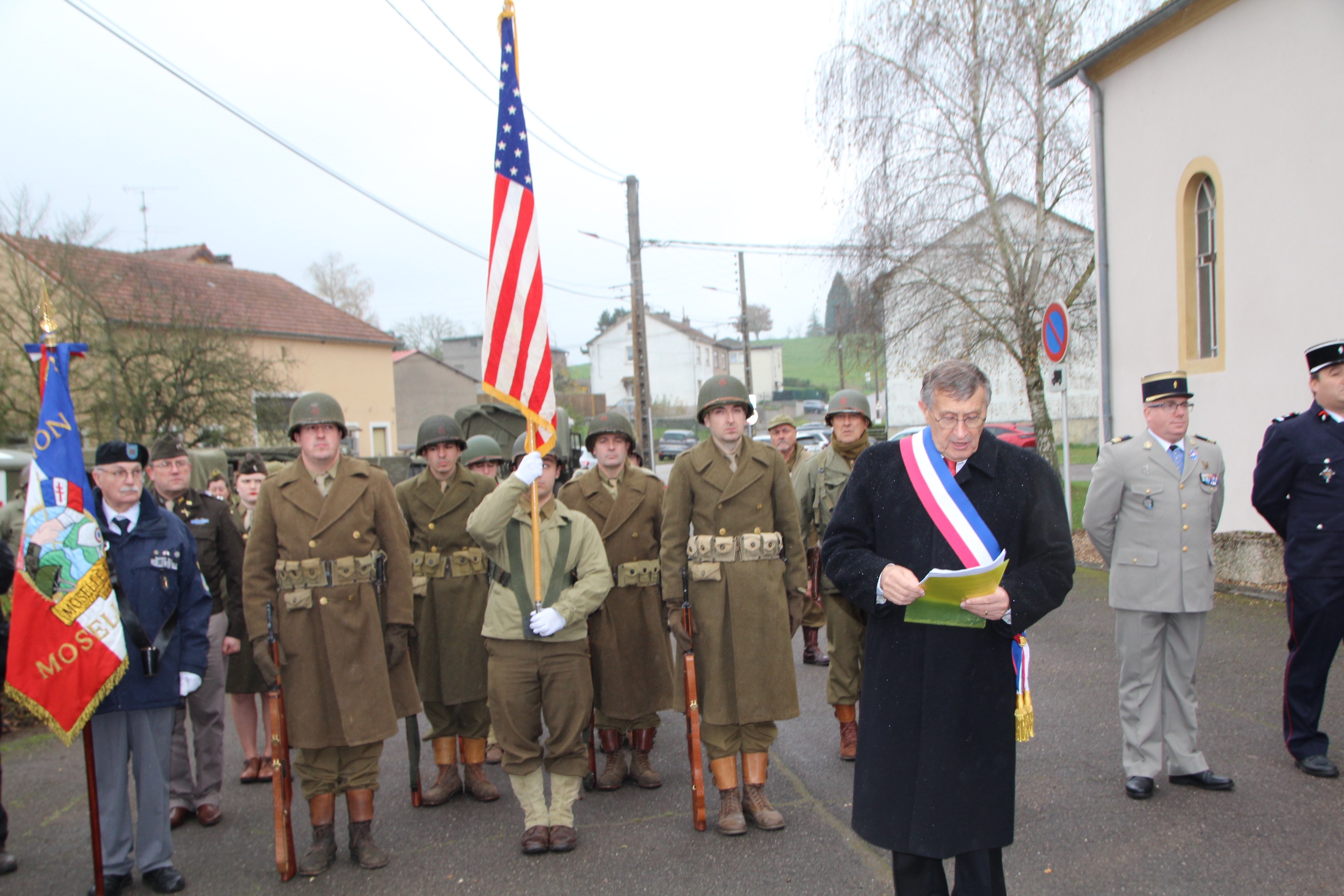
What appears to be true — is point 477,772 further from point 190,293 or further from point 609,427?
point 190,293

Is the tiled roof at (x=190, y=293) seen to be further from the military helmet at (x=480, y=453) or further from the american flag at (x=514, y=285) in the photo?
the american flag at (x=514, y=285)

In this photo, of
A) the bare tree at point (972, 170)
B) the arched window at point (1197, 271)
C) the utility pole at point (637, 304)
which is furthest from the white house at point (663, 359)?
the arched window at point (1197, 271)

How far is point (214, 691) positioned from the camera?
17.6 ft

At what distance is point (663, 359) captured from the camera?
7581 cm

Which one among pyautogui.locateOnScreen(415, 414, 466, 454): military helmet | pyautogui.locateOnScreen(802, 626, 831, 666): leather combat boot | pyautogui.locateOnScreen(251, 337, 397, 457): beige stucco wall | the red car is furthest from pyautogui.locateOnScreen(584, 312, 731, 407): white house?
pyautogui.locateOnScreen(415, 414, 466, 454): military helmet

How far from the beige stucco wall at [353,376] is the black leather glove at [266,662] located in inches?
1180

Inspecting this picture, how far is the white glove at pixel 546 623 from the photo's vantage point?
446 centimetres

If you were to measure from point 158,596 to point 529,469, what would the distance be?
1.90 m

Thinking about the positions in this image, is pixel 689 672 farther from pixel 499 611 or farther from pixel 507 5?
pixel 507 5

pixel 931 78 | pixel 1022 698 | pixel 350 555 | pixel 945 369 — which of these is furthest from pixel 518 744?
pixel 931 78

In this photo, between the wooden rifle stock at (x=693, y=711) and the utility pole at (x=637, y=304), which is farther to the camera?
the utility pole at (x=637, y=304)

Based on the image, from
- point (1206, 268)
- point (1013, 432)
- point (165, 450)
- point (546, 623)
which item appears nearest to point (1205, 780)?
point (546, 623)

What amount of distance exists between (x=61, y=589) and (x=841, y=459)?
466 centimetres

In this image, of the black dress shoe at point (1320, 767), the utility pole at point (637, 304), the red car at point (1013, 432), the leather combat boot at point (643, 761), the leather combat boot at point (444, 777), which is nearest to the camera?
the black dress shoe at point (1320, 767)
